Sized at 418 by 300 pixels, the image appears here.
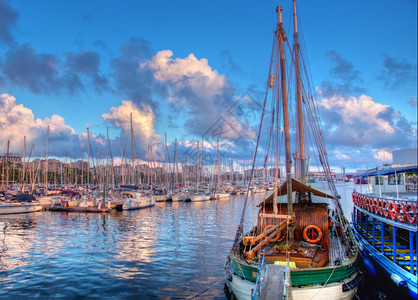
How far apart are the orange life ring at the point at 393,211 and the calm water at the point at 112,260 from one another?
36.1 feet

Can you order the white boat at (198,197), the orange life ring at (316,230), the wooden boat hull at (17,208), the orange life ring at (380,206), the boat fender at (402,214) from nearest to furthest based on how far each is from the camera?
the boat fender at (402,214) < the orange life ring at (316,230) < the orange life ring at (380,206) < the wooden boat hull at (17,208) < the white boat at (198,197)

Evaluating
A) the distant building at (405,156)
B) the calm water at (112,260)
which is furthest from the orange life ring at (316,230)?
the distant building at (405,156)

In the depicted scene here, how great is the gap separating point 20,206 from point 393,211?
66832mm

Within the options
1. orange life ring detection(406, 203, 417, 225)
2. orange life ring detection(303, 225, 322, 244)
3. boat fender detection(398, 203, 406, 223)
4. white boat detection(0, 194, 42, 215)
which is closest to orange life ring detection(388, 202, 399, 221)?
boat fender detection(398, 203, 406, 223)

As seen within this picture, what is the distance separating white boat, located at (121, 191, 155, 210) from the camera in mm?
69438

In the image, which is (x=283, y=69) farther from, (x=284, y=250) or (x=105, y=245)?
(x=105, y=245)

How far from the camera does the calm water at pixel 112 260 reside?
20375 mm

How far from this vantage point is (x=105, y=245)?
3350cm

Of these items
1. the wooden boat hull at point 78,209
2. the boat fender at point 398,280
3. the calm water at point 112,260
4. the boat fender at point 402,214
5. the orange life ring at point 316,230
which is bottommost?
the calm water at point 112,260

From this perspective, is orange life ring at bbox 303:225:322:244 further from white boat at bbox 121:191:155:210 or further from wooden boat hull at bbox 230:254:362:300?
white boat at bbox 121:191:155:210

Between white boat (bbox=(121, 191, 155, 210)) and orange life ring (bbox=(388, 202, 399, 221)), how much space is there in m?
59.7

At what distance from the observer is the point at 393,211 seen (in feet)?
56.6

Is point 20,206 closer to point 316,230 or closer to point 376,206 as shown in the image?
point 316,230

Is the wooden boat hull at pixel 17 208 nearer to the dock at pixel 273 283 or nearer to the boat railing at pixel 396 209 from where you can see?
the dock at pixel 273 283
